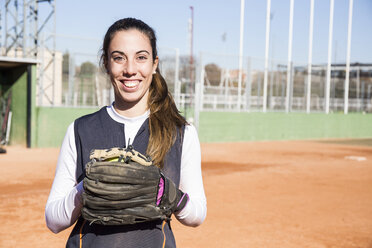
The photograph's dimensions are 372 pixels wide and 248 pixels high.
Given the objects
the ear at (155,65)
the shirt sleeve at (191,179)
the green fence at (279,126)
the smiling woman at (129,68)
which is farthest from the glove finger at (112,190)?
the green fence at (279,126)

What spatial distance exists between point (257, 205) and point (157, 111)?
5182 mm

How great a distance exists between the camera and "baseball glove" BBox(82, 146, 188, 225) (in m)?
1.72

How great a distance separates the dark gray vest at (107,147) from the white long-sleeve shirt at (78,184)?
0.09ft

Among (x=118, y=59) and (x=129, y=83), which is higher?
(x=118, y=59)

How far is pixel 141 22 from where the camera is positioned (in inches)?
81.3

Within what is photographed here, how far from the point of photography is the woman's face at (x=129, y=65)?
6.55ft

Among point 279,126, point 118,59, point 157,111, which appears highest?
point 118,59

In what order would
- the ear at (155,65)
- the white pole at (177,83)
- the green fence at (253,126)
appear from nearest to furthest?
the ear at (155,65) < the green fence at (253,126) < the white pole at (177,83)

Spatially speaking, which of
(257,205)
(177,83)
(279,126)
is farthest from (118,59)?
(279,126)

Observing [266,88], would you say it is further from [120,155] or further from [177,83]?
[120,155]

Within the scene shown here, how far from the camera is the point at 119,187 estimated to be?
173cm

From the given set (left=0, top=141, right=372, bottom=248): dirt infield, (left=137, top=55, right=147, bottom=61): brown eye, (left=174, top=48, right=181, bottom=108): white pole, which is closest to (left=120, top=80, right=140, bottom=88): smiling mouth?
(left=137, top=55, right=147, bottom=61): brown eye

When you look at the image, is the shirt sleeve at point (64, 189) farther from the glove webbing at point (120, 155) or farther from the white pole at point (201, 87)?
the white pole at point (201, 87)

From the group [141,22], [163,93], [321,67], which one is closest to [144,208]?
[163,93]
